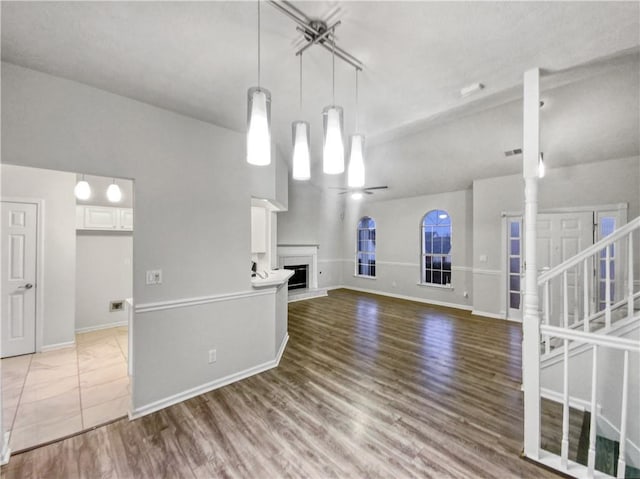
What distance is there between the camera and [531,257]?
1891mm

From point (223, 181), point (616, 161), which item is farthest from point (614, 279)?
point (223, 181)

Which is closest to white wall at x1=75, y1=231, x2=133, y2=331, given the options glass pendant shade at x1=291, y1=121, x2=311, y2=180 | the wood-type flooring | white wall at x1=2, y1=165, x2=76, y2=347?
white wall at x1=2, y1=165, x2=76, y2=347

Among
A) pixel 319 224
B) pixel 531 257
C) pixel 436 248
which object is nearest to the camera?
pixel 531 257

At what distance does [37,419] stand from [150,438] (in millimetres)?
1067

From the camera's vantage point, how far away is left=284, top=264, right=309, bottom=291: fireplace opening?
22.9ft

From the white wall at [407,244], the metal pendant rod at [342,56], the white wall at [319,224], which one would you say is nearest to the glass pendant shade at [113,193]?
the white wall at [319,224]

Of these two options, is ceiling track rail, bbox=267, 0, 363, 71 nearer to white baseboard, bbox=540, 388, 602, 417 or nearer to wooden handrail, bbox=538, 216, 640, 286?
wooden handrail, bbox=538, 216, 640, 286

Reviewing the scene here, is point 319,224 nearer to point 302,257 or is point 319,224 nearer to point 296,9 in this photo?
point 302,257

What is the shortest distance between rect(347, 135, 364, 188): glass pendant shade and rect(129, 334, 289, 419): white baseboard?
92.6 inches

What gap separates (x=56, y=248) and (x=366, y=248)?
6.70m

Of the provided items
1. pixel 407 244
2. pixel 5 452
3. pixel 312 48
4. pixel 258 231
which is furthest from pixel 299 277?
→ pixel 312 48

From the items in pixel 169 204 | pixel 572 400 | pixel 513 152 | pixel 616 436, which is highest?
pixel 513 152

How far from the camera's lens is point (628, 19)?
56.7 inches

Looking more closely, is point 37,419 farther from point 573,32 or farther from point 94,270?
point 573,32
